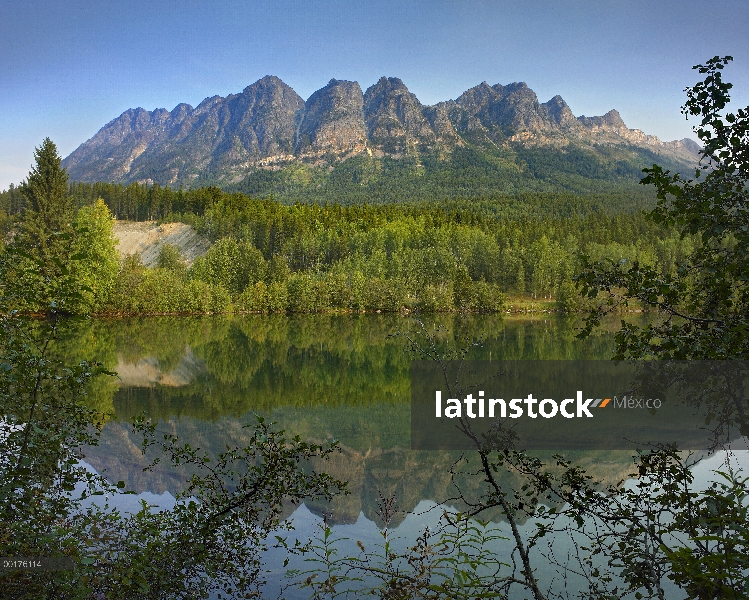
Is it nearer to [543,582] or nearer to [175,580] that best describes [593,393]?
[543,582]

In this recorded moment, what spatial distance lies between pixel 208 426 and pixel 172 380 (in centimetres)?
1105

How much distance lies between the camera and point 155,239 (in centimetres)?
11462

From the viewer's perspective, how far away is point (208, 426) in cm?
1986

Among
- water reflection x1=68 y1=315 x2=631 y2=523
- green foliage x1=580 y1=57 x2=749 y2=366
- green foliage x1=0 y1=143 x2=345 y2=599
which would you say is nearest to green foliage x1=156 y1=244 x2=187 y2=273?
water reflection x1=68 y1=315 x2=631 y2=523

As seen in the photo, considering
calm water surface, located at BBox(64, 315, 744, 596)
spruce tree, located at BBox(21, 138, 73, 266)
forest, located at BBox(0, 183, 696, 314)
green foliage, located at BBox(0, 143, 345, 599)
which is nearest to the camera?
green foliage, located at BBox(0, 143, 345, 599)

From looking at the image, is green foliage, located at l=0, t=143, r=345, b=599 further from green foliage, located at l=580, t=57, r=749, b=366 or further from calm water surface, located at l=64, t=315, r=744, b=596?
green foliage, located at l=580, t=57, r=749, b=366

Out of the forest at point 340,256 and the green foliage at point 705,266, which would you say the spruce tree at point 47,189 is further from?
the green foliage at point 705,266

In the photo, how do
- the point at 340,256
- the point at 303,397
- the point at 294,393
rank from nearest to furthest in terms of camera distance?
the point at 303,397, the point at 294,393, the point at 340,256

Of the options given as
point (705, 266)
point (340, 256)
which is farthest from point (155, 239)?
point (705, 266)

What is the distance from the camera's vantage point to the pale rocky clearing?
109 meters

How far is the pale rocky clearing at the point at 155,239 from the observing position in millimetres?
108938

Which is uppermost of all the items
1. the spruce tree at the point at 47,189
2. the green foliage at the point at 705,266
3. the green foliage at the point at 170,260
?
the spruce tree at the point at 47,189

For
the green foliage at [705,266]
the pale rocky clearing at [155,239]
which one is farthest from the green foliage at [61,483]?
the pale rocky clearing at [155,239]

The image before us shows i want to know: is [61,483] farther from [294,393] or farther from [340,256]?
[340,256]
